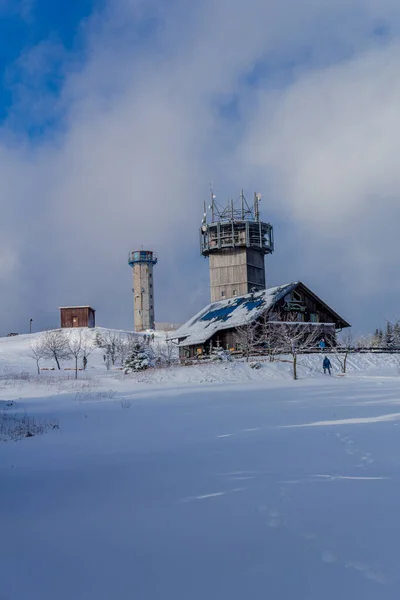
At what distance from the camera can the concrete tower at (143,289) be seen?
93.1 m

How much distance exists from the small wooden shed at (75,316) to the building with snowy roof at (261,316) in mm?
36441

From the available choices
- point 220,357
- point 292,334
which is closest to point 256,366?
point 220,357

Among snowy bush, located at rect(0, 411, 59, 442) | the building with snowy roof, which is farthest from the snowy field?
the building with snowy roof

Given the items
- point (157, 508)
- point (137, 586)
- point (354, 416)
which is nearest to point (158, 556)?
point (137, 586)

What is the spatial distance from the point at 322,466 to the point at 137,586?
14.6 ft

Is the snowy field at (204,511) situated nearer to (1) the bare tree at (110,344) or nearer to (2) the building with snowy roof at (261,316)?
(2) the building with snowy roof at (261,316)

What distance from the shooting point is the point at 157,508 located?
Answer: 19.6 ft

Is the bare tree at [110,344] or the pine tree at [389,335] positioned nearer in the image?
the bare tree at [110,344]

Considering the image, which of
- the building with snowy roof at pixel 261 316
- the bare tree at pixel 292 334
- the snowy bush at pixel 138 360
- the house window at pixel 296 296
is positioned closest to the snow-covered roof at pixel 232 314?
the building with snowy roof at pixel 261 316

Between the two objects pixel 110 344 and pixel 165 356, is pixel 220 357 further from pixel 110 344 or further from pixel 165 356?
pixel 110 344

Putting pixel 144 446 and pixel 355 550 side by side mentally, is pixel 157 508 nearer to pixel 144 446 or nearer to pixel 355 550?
pixel 355 550

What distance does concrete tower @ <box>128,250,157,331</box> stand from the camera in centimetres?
9306

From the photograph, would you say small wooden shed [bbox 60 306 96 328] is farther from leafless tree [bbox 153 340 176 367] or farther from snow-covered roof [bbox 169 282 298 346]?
snow-covered roof [bbox 169 282 298 346]

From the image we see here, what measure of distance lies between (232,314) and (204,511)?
40685 millimetres
